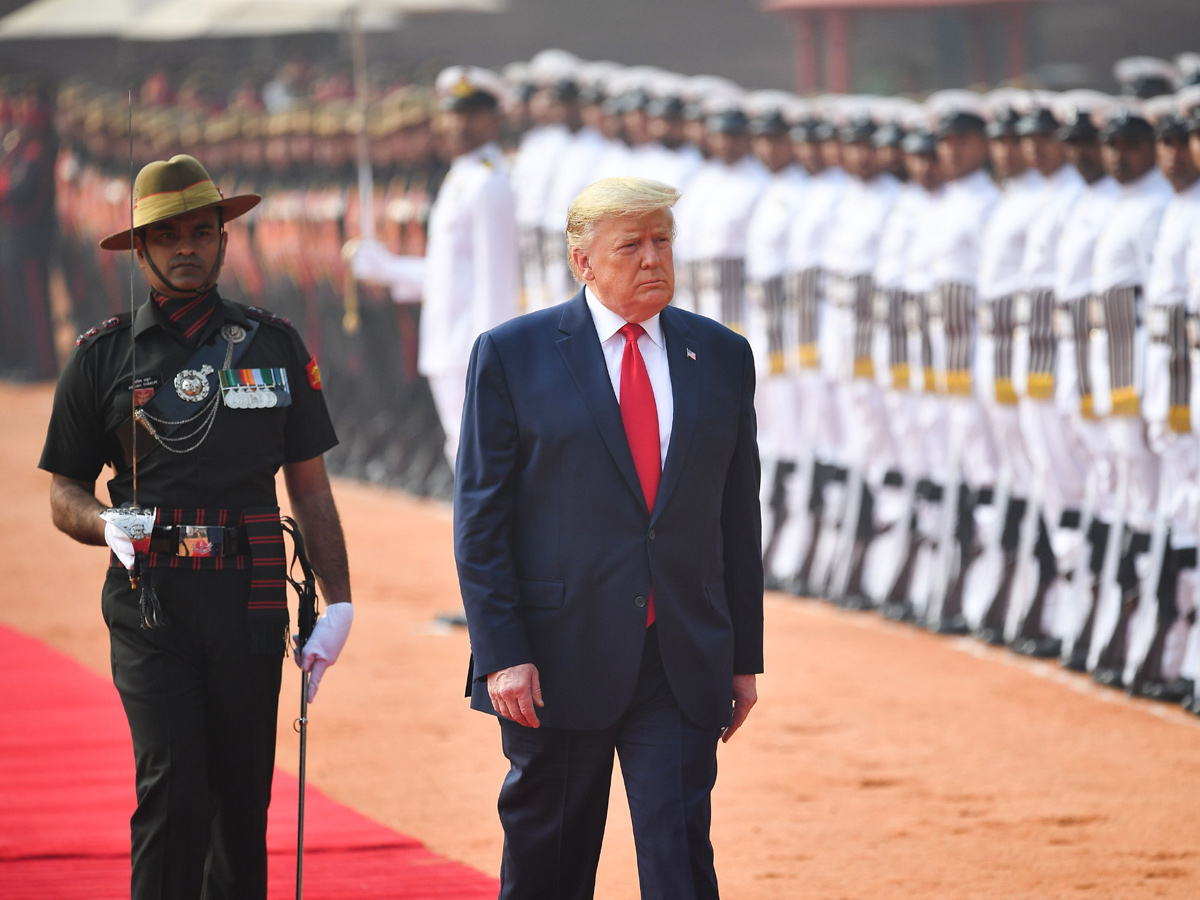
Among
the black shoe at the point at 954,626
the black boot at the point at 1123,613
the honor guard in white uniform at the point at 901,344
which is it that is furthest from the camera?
the honor guard in white uniform at the point at 901,344

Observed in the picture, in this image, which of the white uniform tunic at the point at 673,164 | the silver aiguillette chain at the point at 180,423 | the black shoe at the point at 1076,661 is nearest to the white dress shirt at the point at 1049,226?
the black shoe at the point at 1076,661

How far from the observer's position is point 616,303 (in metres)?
3.83

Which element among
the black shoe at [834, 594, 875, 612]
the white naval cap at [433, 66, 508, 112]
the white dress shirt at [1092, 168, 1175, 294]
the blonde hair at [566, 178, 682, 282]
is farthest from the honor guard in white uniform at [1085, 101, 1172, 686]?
the blonde hair at [566, 178, 682, 282]

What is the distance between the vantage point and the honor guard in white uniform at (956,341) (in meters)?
8.68

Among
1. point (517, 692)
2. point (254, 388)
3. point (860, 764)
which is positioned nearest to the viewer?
point (517, 692)

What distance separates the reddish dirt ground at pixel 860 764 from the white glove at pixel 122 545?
1.91 m

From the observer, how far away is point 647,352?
3893 millimetres

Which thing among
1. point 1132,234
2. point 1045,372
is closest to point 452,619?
point 1045,372

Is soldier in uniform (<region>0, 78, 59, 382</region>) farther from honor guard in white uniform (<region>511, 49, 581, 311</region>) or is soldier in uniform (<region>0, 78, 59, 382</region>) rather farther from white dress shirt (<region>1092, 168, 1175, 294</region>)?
white dress shirt (<region>1092, 168, 1175, 294</region>)

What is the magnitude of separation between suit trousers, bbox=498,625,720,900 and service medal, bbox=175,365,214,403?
996mm

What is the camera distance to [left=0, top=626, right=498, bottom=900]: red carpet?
201 inches

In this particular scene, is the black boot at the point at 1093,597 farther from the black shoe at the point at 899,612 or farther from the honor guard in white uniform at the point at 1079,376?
the black shoe at the point at 899,612

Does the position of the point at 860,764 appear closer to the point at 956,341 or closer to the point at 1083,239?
the point at 1083,239

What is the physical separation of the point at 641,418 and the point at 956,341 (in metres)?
5.15
